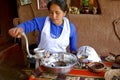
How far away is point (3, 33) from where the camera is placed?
3900mm

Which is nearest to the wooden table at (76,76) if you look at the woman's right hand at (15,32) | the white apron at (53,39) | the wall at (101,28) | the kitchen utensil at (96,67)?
the kitchen utensil at (96,67)

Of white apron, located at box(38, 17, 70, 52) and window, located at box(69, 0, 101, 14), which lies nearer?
white apron, located at box(38, 17, 70, 52)

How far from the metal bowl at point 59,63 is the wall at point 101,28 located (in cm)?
110

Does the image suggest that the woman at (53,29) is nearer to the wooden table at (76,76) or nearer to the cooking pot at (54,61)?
the cooking pot at (54,61)

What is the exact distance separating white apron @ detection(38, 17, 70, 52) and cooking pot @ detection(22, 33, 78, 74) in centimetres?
27

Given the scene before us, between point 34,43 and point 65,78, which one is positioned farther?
point 34,43

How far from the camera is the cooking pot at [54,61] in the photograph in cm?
136

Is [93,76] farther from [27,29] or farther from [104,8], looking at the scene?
[104,8]

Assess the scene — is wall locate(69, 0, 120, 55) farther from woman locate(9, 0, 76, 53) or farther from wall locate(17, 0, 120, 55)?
woman locate(9, 0, 76, 53)

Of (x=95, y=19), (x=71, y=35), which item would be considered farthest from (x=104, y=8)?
(x=71, y=35)

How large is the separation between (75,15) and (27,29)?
95 cm

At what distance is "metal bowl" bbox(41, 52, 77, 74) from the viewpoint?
1357 mm

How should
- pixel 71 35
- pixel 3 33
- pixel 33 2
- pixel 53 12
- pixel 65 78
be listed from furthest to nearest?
1. pixel 3 33
2. pixel 33 2
3. pixel 71 35
4. pixel 53 12
5. pixel 65 78

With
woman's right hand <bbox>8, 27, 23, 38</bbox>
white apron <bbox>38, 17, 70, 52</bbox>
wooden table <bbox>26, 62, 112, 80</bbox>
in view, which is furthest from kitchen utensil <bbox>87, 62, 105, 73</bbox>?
woman's right hand <bbox>8, 27, 23, 38</bbox>
